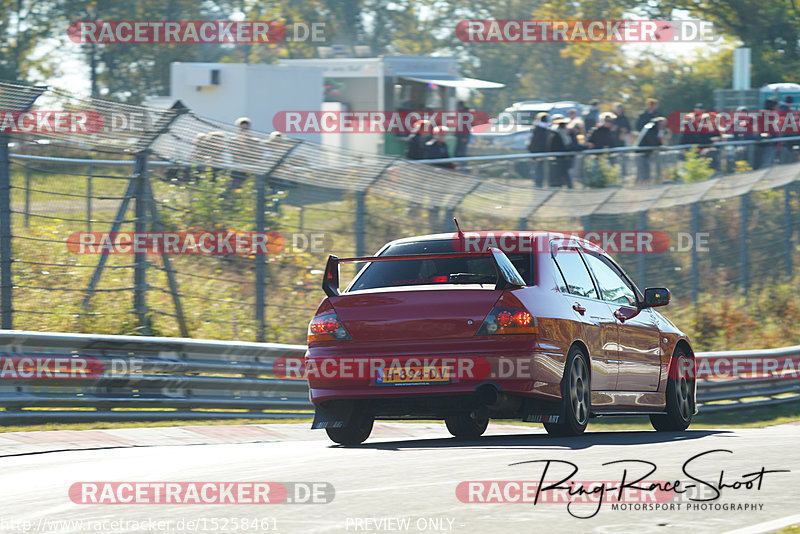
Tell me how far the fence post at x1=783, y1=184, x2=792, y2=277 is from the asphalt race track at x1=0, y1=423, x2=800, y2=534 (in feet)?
38.0

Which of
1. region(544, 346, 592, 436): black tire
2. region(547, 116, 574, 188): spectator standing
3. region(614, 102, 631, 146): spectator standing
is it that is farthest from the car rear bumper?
region(614, 102, 631, 146): spectator standing

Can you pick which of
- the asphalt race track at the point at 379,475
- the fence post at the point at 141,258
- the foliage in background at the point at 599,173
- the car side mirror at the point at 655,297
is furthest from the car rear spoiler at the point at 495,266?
the foliage in background at the point at 599,173

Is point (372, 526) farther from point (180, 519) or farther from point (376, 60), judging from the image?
point (376, 60)

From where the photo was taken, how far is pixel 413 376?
9.68 meters

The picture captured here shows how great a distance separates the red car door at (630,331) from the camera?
36.7 feet

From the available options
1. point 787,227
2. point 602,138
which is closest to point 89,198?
point 602,138

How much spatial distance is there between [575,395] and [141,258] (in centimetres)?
612

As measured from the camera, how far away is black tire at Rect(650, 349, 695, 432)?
12008 millimetres

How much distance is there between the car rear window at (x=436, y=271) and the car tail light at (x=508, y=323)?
1.62 feet

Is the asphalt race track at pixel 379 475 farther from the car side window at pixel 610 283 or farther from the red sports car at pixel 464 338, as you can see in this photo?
the car side window at pixel 610 283

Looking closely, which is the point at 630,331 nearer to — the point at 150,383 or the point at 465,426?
the point at 465,426

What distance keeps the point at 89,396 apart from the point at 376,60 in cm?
2300

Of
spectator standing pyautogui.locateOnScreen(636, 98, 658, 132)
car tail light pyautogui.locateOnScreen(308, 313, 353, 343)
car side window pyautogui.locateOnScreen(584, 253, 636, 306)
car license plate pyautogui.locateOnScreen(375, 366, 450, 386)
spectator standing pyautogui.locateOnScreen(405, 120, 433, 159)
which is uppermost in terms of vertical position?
spectator standing pyautogui.locateOnScreen(636, 98, 658, 132)

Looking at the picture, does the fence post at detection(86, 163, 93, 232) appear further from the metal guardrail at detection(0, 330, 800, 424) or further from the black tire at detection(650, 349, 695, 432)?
the black tire at detection(650, 349, 695, 432)
